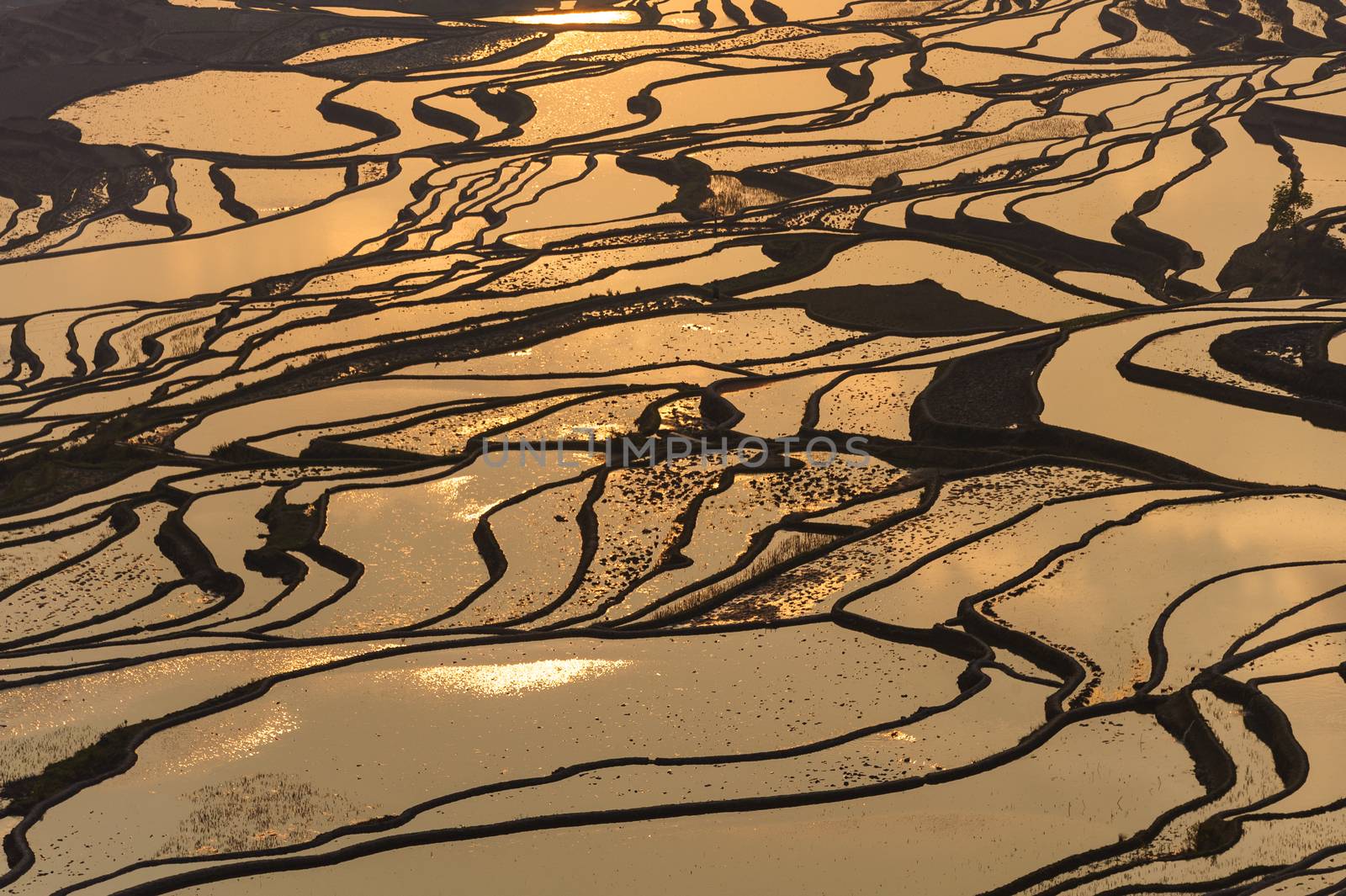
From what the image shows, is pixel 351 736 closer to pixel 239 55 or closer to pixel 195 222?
pixel 195 222

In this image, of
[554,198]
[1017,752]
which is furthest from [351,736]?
[554,198]

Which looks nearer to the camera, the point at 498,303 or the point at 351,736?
the point at 351,736

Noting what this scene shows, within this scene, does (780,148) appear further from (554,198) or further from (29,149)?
(29,149)

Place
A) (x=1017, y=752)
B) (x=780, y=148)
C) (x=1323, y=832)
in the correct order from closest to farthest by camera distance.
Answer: (x=1323, y=832)
(x=1017, y=752)
(x=780, y=148)

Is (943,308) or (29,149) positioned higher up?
(29,149)

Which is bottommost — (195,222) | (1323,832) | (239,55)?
(1323,832)

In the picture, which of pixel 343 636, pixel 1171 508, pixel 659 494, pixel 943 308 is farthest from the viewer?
pixel 943 308

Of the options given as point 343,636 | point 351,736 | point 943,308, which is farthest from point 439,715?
point 943,308
